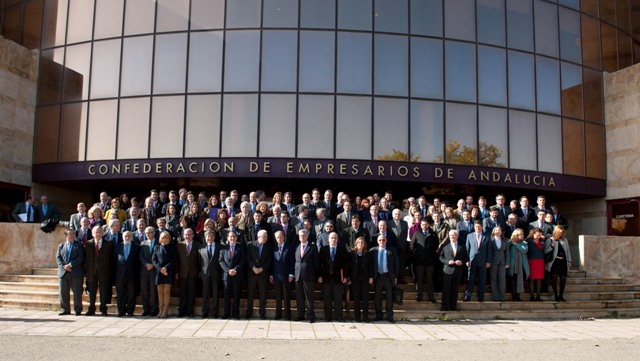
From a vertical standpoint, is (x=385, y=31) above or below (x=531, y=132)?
above

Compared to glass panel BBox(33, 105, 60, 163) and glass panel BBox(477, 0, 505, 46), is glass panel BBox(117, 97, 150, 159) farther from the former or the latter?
glass panel BBox(477, 0, 505, 46)

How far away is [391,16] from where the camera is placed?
20875mm

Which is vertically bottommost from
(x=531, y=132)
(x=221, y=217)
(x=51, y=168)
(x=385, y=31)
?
(x=221, y=217)

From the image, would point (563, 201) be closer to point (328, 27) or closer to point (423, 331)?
point (328, 27)

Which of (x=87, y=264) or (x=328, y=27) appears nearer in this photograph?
(x=87, y=264)

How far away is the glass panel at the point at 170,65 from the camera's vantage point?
20.5 meters

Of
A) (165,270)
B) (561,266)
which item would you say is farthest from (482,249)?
(165,270)

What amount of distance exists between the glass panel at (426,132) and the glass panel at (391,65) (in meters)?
0.82

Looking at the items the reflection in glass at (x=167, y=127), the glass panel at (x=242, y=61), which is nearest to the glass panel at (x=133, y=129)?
the reflection in glass at (x=167, y=127)

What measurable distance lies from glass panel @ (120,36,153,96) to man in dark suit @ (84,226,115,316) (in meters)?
9.10

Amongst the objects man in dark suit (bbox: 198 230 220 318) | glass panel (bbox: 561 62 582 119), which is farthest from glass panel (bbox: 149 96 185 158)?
glass panel (bbox: 561 62 582 119)

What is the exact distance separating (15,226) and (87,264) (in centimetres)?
409

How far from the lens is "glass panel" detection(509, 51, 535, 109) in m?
21.7

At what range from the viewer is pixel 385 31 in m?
20.7
